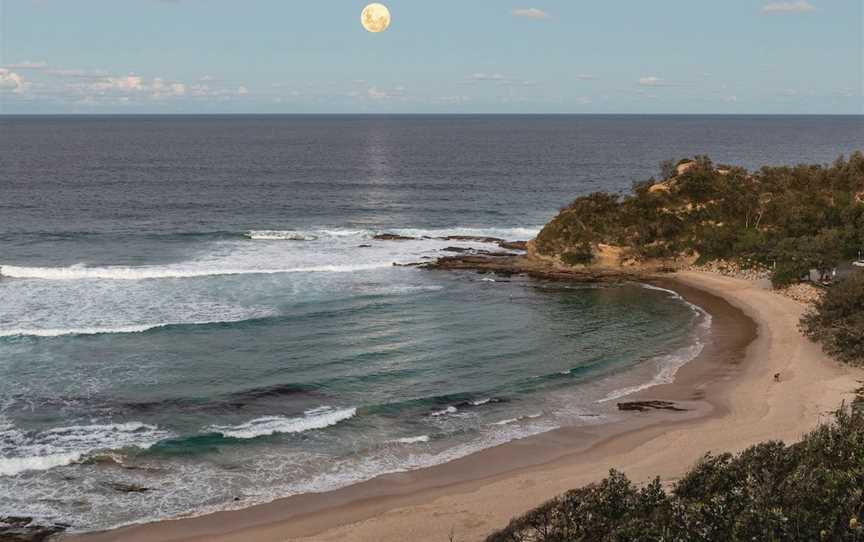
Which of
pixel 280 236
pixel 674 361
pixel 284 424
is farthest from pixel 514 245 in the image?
pixel 284 424

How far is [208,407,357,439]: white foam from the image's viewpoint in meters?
31.1

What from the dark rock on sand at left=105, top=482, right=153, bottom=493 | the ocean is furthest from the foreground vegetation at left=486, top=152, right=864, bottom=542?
the dark rock on sand at left=105, top=482, right=153, bottom=493

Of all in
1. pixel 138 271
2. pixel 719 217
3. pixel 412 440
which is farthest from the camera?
pixel 719 217

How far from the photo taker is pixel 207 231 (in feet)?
253

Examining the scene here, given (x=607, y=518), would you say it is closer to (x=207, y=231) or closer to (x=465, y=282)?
(x=465, y=282)

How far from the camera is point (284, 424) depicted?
3189 cm

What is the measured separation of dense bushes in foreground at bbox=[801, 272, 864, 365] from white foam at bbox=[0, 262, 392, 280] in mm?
31298

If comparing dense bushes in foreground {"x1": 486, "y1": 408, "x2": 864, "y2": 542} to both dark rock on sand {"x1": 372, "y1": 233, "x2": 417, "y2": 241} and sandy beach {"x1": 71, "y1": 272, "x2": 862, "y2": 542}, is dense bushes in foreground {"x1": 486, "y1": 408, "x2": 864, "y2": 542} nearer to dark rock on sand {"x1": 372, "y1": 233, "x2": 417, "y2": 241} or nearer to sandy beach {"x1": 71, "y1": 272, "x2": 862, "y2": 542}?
sandy beach {"x1": 71, "y1": 272, "x2": 862, "y2": 542}

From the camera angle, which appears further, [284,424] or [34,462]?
[284,424]

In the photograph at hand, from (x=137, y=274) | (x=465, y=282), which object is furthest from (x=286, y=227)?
(x=465, y=282)

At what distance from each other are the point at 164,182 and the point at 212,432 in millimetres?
91495

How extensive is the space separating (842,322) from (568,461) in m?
19.8

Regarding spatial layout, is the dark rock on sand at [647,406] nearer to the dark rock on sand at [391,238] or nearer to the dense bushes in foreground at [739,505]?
the dense bushes in foreground at [739,505]

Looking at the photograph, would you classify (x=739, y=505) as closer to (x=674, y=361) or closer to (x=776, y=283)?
(x=674, y=361)
